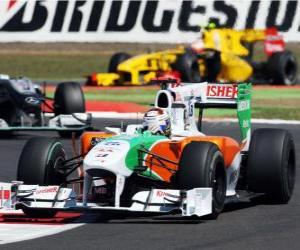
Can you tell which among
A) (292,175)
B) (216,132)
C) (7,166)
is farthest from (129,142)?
(216,132)

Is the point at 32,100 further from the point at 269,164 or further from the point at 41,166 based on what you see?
the point at 41,166

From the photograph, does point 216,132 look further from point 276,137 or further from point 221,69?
point 221,69

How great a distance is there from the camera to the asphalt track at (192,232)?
36.4 ft

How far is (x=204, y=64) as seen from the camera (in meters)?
39.4

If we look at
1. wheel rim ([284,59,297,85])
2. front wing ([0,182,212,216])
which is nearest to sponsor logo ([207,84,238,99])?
front wing ([0,182,212,216])

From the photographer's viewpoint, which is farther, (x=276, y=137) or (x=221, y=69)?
(x=221, y=69)

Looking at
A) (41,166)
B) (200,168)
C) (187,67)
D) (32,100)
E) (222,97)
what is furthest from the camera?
(187,67)

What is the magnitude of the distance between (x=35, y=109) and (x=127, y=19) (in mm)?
20116

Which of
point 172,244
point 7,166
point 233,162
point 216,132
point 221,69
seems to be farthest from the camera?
point 221,69

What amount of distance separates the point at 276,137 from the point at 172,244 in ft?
10.9

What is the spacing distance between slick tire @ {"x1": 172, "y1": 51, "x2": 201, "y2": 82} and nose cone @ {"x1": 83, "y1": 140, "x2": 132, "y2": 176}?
82.4ft

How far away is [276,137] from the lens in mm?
14047

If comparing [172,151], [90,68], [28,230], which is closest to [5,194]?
[28,230]

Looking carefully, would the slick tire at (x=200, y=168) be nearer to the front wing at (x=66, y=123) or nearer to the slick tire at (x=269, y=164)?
the slick tire at (x=269, y=164)
